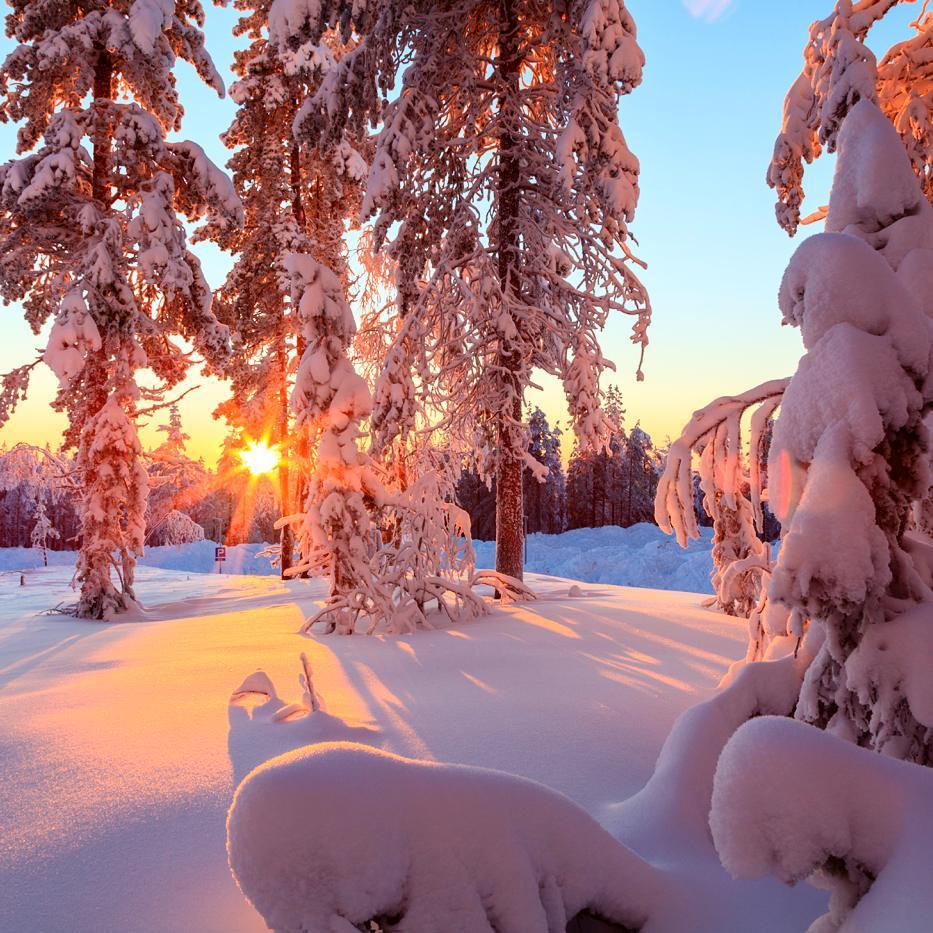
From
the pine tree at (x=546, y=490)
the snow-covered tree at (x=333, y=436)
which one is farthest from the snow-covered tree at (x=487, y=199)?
the pine tree at (x=546, y=490)

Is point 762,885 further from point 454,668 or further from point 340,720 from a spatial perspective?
point 454,668

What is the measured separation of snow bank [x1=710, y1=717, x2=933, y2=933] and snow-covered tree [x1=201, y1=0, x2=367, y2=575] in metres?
13.8

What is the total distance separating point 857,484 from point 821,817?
93 cm

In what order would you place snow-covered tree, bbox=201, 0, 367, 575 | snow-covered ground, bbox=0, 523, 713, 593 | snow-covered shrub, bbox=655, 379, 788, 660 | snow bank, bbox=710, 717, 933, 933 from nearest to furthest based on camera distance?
snow bank, bbox=710, 717, 933, 933 → snow-covered shrub, bbox=655, 379, 788, 660 → snow-covered tree, bbox=201, 0, 367, 575 → snow-covered ground, bbox=0, 523, 713, 593

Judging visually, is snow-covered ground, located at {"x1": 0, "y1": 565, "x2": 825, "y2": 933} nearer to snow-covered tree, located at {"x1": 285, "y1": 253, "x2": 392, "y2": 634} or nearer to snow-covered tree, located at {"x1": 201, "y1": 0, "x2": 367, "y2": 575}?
snow-covered tree, located at {"x1": 285, "y1": 253, "x2": 392, "y2": 634}

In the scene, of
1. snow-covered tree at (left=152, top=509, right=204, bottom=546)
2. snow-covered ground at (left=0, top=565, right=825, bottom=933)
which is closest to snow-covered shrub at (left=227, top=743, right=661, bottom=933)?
snow-covered ground at (left=0, top=565, right=825, bottom=933)

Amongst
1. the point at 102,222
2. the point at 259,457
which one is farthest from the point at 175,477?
the point at 102,222

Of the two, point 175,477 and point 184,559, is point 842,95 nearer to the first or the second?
point 175,477

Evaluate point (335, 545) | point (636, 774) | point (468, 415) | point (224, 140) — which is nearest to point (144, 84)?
point (224, 140)

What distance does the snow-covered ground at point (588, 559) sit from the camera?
24281 mm

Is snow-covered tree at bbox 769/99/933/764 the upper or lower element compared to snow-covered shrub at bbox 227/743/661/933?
upper

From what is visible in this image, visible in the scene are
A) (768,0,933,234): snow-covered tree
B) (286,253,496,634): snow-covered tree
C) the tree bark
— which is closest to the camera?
(768,0,933,234): snow-covered tree

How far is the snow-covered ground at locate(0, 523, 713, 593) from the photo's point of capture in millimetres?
24281

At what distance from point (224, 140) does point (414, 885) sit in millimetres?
17246
